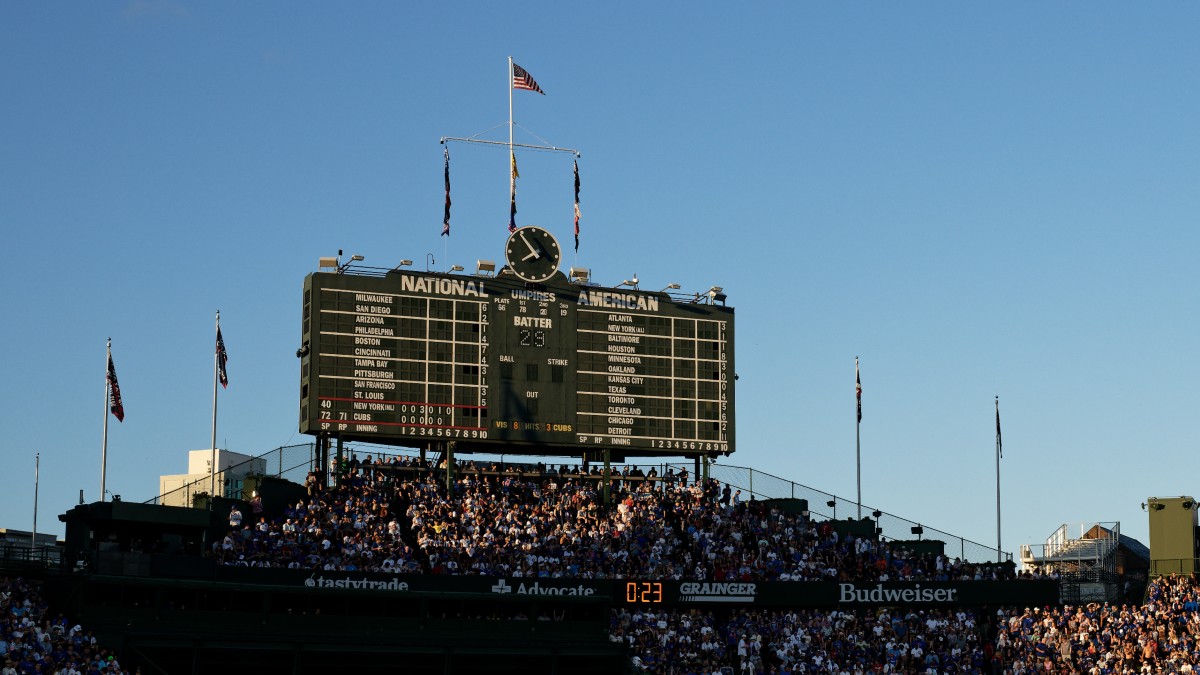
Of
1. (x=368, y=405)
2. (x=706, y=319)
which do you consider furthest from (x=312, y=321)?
(x=706, y=319)

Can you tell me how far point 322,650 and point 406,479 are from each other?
8935mm

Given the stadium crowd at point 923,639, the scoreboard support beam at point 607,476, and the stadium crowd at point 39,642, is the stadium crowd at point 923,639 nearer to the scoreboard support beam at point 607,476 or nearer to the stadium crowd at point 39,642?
the scoreboard support beam at point 607,476

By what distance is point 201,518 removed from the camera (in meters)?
59.0

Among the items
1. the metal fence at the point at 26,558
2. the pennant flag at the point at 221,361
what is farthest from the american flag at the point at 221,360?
the metal fence at the point at 26,558

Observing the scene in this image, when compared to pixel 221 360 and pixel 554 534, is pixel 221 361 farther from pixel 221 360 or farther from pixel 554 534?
pixel 554 534

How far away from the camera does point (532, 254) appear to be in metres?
66.0

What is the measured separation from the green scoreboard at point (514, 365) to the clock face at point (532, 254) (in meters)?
0.38

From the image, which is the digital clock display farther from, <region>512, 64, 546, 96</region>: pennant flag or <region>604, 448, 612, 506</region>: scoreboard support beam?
<region>512, 64, 546, 96</region>: pennant flag

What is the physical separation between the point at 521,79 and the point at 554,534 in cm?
1709

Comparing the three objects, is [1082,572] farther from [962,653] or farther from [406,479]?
[406,479]

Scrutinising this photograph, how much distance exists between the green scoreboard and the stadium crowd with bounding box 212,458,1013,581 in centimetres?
161

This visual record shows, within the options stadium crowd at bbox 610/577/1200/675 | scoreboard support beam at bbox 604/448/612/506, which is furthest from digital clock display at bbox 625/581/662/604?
scoreboard support beam at bbox 604/448/612/506

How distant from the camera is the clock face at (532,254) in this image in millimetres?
65750

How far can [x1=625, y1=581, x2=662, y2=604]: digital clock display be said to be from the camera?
203 feet
